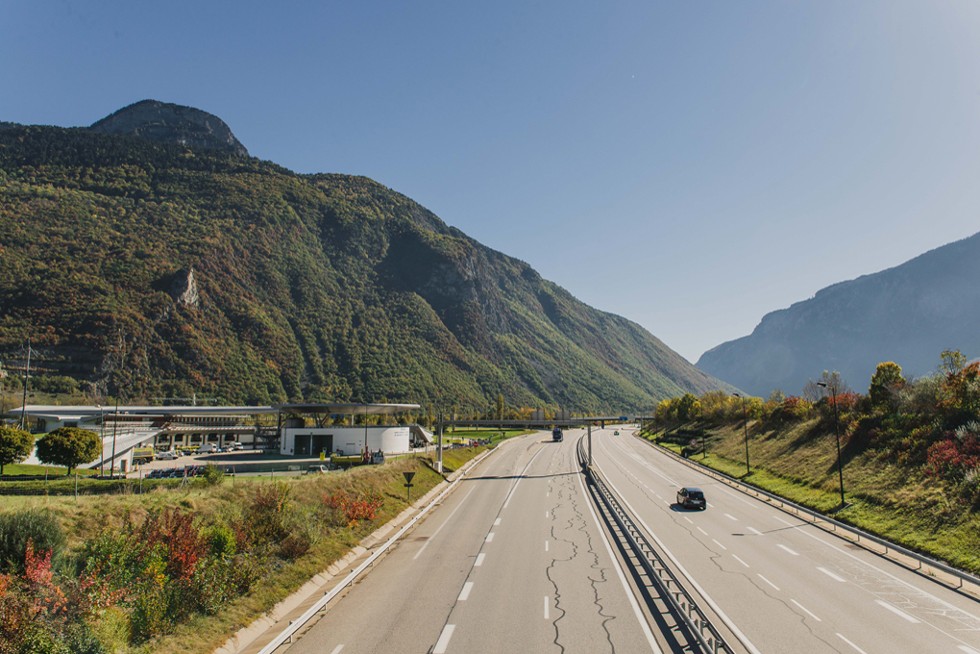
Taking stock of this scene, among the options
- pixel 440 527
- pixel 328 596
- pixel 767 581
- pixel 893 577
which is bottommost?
pixel 440 527

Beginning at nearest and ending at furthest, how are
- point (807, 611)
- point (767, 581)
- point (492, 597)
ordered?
1. point (807, 611)
2. point (492, 597)
3. point (767, 581)

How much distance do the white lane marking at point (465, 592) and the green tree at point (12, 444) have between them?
43.5 metres

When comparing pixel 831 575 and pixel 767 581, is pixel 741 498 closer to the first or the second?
pixel 831 575

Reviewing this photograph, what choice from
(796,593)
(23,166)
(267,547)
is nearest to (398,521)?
(267,547)

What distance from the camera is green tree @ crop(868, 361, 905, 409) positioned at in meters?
45.7

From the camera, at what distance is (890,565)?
2364cm

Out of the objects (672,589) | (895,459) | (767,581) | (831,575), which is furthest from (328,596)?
(895,459)

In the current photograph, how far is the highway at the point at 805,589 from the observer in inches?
579

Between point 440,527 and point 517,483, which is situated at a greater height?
point 440,527

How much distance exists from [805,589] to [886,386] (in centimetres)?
3696

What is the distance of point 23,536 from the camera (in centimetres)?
1445

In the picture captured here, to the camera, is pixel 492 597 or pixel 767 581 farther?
pixel 767 581

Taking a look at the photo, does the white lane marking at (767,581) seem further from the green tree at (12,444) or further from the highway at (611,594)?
the green tree at (12,444)

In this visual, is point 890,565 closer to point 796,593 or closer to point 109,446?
point 796,593
